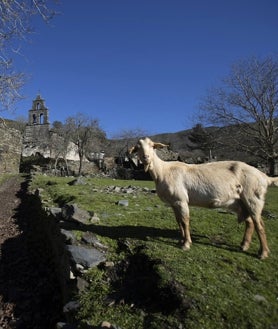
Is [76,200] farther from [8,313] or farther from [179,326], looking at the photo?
[179,326]

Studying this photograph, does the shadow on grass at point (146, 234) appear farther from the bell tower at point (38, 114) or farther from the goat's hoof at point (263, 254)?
the bell tower at point (38, 114)

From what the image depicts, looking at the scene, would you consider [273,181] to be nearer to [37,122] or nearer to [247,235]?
[247,235]

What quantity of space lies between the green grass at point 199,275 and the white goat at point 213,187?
49 centimetres

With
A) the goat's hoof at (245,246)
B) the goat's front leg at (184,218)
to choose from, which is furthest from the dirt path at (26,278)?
the goat's hoof at (245,246)

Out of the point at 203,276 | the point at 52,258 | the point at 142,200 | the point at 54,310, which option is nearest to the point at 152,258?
the point at 203,276

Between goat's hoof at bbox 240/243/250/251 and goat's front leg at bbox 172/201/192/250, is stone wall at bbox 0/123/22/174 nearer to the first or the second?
goat's front leg at bbox 172/201/192/250

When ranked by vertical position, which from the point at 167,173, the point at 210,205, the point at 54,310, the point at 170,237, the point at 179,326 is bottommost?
the point at 54,310

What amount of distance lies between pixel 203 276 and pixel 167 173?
230cm

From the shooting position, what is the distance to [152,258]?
5.84 meters

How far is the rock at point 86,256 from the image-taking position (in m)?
5.92

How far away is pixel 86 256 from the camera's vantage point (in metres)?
6.07

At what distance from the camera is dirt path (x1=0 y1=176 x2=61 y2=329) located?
18.8 ft

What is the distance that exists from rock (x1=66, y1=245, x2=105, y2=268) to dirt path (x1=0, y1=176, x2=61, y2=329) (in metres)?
0.96

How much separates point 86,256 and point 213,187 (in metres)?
2.78
